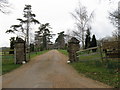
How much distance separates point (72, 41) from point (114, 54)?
5.06 meters

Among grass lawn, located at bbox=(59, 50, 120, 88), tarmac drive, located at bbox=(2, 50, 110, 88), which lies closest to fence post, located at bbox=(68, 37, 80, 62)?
grass lawn, located at bbox=(59, 50, 120, 88)

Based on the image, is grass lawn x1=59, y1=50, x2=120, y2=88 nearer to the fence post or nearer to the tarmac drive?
the tarmac drive

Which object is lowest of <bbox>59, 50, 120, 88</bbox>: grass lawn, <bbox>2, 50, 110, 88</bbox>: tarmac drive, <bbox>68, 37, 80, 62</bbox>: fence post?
<bbox>2, 50, 110, 88</bbox>: tarmac drive

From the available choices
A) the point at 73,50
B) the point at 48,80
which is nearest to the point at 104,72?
the point at 48,80

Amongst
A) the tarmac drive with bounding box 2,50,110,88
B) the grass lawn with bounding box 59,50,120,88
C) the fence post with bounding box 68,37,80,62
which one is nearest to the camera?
the tarmac drive with bounding box 2,50,110,88

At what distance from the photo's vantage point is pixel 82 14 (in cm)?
2819

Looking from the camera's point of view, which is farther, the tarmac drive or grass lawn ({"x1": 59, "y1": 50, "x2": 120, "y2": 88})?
grass lawn ({"x1": 59, "y1": 50, "x2": 120, "y2": 88})

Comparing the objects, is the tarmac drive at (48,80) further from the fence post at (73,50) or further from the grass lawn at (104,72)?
the fence post at (73,50)

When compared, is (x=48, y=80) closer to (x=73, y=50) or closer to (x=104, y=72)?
(x=104, y=72)

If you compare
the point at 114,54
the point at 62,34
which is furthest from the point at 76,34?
the point at 62,34

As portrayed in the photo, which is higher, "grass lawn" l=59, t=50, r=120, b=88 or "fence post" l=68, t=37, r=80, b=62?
"fence post" l=68, t=37, r=80, b=62

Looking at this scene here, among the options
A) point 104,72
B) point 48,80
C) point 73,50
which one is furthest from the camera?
point 73,50

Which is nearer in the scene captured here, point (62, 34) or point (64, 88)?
point (64, 88)

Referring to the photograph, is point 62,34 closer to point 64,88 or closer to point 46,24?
point 46,24
